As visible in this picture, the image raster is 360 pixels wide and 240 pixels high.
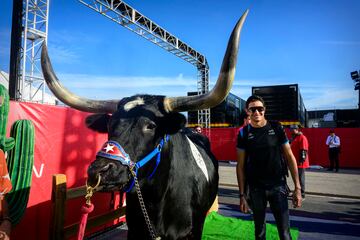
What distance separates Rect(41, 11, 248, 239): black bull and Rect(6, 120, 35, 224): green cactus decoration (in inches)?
35.7

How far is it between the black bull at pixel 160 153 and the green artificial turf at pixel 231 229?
171 centimetres

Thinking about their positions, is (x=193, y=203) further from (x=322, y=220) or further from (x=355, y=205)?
(x=355, y=205)

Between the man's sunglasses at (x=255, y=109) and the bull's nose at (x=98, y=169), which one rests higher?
the man's sunglasses at (x=255, y=109)

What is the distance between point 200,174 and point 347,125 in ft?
67.5

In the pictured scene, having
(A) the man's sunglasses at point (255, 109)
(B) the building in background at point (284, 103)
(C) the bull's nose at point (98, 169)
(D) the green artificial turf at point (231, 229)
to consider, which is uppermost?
(B) the building in background at point (284, 103)

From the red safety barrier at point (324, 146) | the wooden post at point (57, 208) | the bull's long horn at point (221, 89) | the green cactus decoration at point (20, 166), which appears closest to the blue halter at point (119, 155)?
the bull's long horn at point (221, 89)

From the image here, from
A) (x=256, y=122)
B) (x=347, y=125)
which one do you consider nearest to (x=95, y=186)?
(x=256, y=122)

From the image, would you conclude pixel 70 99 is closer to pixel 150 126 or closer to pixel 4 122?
pixel 4 122

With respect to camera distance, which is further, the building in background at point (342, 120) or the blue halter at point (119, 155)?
the building in background at point (342, 120)

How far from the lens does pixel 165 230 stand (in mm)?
2547

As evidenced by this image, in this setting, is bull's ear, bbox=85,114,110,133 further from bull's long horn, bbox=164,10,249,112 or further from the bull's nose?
the bull's nose

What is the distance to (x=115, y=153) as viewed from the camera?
6.30 ft

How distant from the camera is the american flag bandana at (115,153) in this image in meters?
1.89

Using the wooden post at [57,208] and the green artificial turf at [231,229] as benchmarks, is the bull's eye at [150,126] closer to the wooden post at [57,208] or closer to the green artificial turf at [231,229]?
the wooden post at [57,208]
